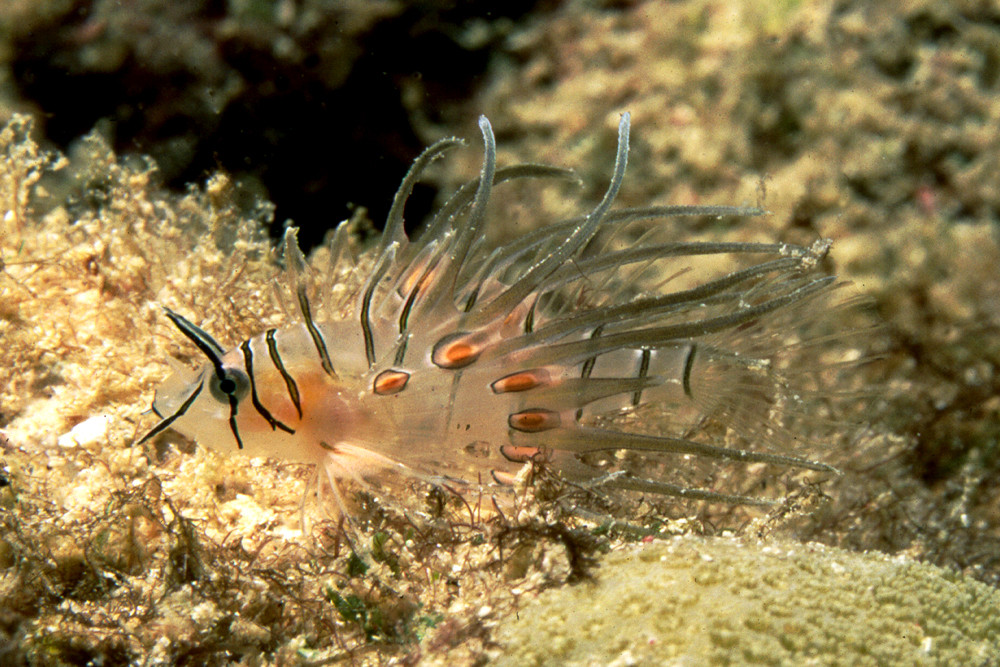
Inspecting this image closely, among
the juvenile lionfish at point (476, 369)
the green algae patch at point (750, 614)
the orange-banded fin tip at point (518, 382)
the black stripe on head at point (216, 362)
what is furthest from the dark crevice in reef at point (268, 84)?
the green algae patch at point (750, 614)

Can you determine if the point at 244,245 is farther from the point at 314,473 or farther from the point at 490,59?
the point at 490,59

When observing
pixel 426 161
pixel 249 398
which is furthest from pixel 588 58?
pixel 249 398

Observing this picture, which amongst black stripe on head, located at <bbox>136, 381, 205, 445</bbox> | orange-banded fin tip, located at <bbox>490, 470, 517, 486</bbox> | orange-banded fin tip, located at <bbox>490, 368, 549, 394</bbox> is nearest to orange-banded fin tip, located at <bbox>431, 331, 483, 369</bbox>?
orange-banded fin tip, located at <bbox>490, 368, 549, 394</bbox>

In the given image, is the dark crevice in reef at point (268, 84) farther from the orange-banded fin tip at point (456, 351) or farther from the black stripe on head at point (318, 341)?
the orange-banded fin tip at point (456, 351)

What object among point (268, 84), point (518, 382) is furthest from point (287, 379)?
point (268, 84)

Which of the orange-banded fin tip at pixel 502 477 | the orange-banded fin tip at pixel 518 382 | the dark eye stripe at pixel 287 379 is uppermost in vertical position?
the dark eye stripe at pixel 287 379

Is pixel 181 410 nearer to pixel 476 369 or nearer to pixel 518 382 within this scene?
pixel 476 369
